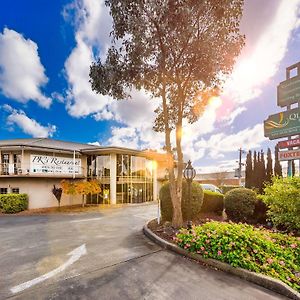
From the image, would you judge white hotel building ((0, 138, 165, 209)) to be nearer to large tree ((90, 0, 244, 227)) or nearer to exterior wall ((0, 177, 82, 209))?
exterior wall ((0, 177, 82, 209))

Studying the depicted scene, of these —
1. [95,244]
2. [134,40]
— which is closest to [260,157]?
[134,40]

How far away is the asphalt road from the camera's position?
4.47 meters

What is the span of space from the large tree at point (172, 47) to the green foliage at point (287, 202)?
3936 mm

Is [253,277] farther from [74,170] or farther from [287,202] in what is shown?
[74,170]

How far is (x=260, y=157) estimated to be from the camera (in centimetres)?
1566

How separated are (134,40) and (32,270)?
28.9ft

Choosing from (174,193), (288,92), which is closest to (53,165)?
(174,193)

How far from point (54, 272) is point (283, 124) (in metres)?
15.5

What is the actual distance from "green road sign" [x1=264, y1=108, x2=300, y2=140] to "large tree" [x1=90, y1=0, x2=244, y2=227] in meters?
7.05

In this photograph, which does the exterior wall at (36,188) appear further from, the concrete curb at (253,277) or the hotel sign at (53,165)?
the concrete curb at (253,277)

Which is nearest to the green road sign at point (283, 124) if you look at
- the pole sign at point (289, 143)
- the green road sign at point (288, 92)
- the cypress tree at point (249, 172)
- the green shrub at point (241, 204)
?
the pole sign at point (289, 143)

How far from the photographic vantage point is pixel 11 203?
60.0 ft

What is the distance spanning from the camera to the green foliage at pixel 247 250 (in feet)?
17.4

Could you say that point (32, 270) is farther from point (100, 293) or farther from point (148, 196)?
point (148, 196)
